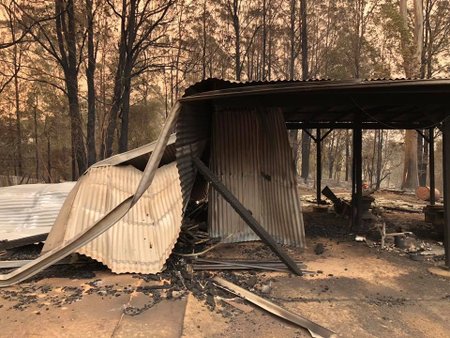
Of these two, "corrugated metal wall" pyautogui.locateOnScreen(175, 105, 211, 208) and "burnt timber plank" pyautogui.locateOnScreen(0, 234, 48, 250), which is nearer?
"corrugated metal wall" pyautogui.locateOnScreen(175, 105, 211, 208)

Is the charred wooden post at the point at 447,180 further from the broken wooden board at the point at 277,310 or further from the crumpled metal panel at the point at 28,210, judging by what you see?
the crumpled metal panel at the point at 28,210

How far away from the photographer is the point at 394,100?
6.18m

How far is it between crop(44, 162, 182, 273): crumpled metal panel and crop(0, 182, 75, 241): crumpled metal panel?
4.86 ft

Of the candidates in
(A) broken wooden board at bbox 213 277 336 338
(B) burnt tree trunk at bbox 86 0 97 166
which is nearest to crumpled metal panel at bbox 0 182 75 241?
(A) broken wooden board at bbox 213 277 336 338

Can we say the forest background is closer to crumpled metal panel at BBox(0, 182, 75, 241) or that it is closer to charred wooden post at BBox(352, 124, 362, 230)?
crumpled metal panel at BBox(0, 182, 75, 241)

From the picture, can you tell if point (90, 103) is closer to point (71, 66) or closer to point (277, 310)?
point (71, 66)

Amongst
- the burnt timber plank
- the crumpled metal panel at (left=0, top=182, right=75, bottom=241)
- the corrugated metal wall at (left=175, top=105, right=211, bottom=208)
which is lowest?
the burnt timber plank

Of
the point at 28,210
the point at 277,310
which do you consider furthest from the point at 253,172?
the point at 28,210

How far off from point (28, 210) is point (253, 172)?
4.41 metres

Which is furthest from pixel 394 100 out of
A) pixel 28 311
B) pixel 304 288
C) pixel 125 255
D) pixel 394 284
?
pixel 28 311

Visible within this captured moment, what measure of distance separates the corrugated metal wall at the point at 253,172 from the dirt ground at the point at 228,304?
1.38 metres

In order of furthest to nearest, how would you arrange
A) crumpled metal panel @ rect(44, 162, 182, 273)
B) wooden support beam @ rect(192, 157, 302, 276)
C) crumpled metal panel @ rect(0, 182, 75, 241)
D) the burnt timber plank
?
crumpled metal panel @ rect(0, 182, 75, 241), the burnt timber plank, wooden support beam @ rect(192, 157, 302, 276), crumpled metal panel @ rect(44, 162, 182, 273)

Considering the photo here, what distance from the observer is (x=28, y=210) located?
7.82m

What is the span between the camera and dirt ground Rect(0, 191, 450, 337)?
13.1ft
